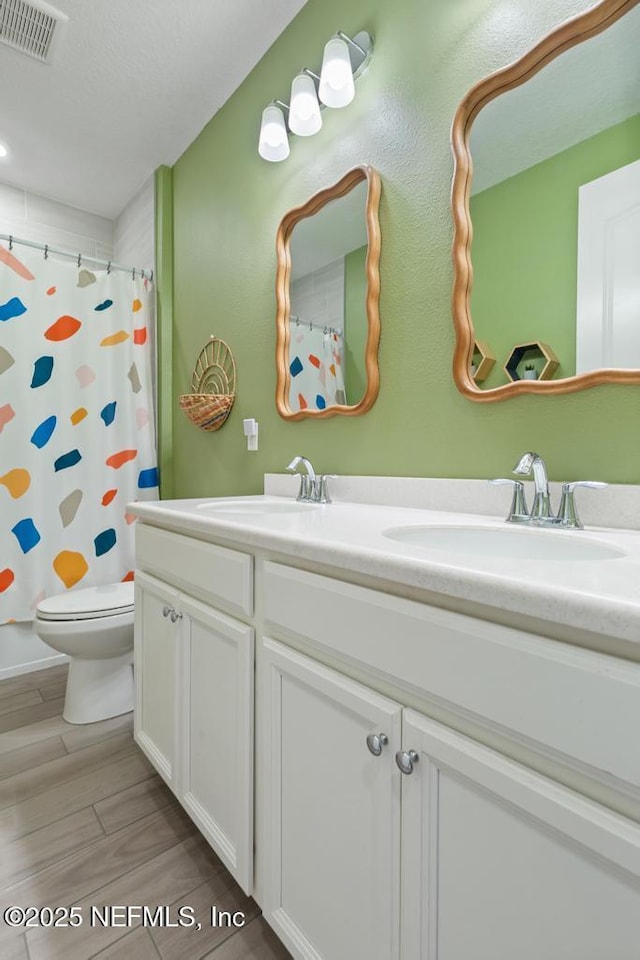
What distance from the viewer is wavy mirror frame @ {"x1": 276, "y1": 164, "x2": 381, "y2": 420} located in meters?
1.29

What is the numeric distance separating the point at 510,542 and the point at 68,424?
83.8 inches

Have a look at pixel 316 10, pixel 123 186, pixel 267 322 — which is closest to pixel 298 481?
pixel 267 322

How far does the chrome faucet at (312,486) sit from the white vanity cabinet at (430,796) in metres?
0.59

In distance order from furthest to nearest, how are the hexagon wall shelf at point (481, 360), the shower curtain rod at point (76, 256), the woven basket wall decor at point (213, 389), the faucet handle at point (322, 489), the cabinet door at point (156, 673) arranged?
the shower curtain rod at point (76, 256) → the woven basket wall decor at point (213, 389) → the faucet handle at point (322, 489) → the cabinet door at point (156, 673) → the hexagon wall shelf at point (481, 360)

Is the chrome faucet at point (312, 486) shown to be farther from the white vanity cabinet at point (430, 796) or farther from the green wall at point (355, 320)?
the white vanity cabinet at point (430, 796)

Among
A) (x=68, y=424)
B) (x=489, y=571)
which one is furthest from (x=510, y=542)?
(x=68, y=424)

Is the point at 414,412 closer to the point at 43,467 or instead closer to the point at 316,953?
the point at 316,953

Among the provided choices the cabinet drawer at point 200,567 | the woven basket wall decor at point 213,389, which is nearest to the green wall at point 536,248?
the cabinet drawer at point 200,567

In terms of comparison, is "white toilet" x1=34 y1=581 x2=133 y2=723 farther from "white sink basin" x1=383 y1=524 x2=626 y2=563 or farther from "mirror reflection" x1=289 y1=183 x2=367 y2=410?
"white sink basin" x1=383 y1=524 x2=626 y2=563

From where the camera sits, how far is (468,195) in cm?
108

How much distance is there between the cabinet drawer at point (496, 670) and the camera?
1.32 feet

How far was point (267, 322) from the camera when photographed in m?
1.77

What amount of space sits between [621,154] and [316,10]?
1278mm

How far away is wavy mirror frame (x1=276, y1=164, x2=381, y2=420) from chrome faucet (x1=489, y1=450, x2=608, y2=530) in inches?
20.9
